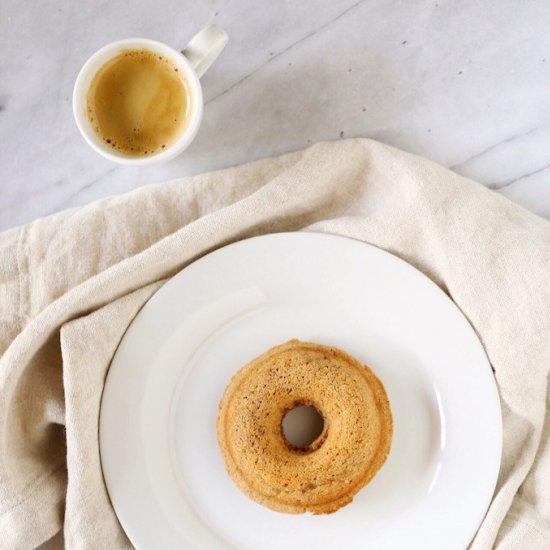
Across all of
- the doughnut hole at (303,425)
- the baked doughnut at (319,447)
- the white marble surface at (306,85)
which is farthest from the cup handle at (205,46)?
the doughnut hole at (303,425)

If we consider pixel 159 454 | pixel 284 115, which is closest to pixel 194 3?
pixel 284 115

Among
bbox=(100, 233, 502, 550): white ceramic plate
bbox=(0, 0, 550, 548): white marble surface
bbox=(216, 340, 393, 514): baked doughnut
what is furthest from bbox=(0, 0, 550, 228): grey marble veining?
bbox=(216, 340, 393, 514): baked doughnut

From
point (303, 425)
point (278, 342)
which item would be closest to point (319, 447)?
point (303, 425)

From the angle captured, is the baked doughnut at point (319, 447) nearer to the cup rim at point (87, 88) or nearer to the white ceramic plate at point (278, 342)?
the white ceramic plate at point (278, 342)

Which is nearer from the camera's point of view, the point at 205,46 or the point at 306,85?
the point at 205,46

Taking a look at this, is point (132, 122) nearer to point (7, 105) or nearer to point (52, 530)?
point (7, 105)

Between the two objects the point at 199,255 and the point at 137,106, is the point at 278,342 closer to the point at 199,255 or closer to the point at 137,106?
the point at 199,255
